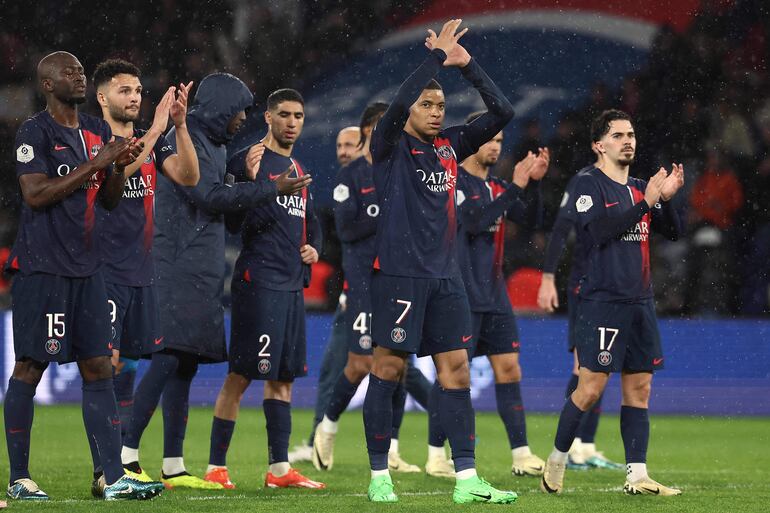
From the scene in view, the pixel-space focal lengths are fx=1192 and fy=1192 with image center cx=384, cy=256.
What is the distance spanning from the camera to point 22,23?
15500 millimetres

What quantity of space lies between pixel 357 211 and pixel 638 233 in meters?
2.14

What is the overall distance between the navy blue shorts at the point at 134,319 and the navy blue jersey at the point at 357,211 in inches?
80.9

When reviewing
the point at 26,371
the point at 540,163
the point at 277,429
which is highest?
the point at 540,163

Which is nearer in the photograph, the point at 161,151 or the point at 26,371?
the point at 26,371

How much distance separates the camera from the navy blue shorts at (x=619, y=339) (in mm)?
6129

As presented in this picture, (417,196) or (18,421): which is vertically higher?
(417,196)

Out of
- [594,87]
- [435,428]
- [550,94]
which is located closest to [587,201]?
[435,428]

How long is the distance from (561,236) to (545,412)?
14.1 feet

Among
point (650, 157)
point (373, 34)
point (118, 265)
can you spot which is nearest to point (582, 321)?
point (118, 265)

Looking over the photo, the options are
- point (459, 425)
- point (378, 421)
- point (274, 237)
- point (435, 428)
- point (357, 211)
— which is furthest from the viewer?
point (357, 211)

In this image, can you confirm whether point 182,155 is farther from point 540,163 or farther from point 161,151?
point 540,163

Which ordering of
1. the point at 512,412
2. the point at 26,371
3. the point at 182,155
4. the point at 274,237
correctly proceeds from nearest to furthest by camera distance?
the point at 26,371, the point at 182,155, the point at 274,237, the point at 512,412

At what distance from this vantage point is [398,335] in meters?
5.56

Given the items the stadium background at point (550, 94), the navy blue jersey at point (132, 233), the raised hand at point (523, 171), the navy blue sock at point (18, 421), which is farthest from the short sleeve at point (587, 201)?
the stadium background at point (550, 94)
